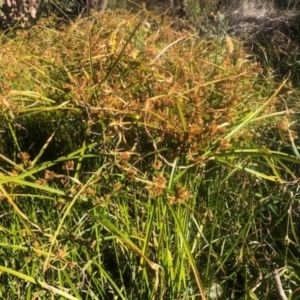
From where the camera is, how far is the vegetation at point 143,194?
1271 mm

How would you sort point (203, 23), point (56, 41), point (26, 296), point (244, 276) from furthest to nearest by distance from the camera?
point (203, 23), point (56, 41), point (244, 276), point (26, 296)

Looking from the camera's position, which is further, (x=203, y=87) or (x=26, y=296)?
(x=203, y=87)

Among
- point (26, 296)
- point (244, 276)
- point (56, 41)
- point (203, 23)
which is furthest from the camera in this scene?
point (203, 23)

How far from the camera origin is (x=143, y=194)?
4.37 ft

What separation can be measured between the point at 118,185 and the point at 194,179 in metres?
0.16

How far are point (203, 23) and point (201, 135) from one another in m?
2.89

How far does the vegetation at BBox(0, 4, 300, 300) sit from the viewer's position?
1271 millimetres

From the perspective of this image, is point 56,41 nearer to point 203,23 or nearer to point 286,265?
point 286,265

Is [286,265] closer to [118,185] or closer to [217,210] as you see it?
[217,210]

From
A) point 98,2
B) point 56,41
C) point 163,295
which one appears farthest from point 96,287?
point 98,2

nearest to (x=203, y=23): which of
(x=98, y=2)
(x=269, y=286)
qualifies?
(x=98, y=2)

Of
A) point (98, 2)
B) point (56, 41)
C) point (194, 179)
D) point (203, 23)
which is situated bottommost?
point (203, 23)

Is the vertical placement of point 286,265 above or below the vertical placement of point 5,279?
below

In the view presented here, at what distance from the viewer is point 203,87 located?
147cm
